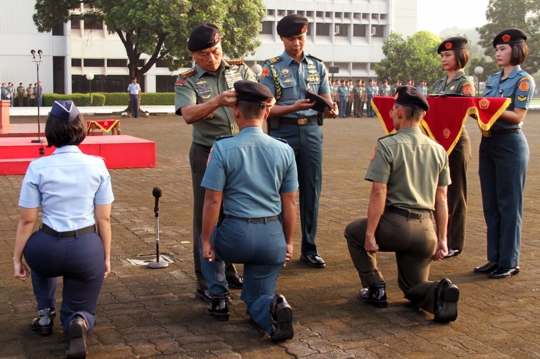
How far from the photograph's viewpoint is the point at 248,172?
15.0 feet

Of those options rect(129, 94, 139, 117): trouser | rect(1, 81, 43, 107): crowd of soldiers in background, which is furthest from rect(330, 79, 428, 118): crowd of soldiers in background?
rect(1, 81, 43, 107): crowd of soldiers in background

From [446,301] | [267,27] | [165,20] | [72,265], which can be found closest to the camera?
[72,265]

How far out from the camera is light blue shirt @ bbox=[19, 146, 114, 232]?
4.30 metres

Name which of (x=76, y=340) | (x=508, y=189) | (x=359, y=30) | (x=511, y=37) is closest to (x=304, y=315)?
(x=76, y=340)

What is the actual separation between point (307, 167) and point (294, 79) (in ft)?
2.69

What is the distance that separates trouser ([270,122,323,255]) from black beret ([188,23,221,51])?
4.68 feet

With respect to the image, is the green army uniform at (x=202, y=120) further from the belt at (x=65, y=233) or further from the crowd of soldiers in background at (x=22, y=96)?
the crowd of soldiers in background at (x=22, y=96)

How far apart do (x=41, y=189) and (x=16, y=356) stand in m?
1.03

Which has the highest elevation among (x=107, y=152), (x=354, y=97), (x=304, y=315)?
(x=354, y=97)

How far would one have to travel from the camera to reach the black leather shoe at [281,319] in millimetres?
4453

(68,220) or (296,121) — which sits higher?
(296,121)

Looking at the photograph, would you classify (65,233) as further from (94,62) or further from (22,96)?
(94,62)

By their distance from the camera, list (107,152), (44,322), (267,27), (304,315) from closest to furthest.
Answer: (44,322) → (304,315) → (107,152) → (267,27)

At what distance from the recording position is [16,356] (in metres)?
4.34
